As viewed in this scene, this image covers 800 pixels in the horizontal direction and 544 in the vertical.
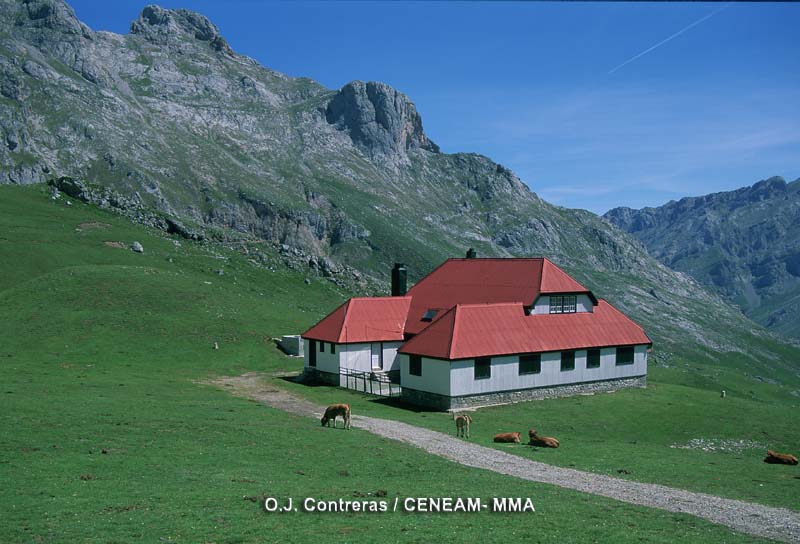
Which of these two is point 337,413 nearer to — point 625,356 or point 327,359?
point 327,359

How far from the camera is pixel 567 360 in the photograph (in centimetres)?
5428

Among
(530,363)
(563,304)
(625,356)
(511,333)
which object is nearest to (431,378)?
(511,333)

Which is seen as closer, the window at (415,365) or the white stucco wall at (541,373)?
the white stucco wall at (541,373)

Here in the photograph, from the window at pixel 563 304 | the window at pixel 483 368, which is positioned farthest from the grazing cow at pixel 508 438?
the window at pixel 563 304

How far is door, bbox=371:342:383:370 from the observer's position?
2292 inches

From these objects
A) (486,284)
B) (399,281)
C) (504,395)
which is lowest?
(504,395)

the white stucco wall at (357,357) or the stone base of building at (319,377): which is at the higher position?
the white stucco wall at (357,357)

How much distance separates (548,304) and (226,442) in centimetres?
3457

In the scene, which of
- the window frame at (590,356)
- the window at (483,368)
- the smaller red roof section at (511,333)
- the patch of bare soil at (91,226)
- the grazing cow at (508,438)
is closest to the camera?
the grazing cow at (508,438)

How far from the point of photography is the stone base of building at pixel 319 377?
5684 cm

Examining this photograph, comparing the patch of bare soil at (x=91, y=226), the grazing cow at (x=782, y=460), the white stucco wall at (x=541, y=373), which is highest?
the patch of bare soil at (x=91, y=226)

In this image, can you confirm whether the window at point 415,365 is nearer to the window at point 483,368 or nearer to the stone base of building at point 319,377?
the window at point 483,368

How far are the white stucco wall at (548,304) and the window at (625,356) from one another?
14.7ft

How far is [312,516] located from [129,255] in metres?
84.5
